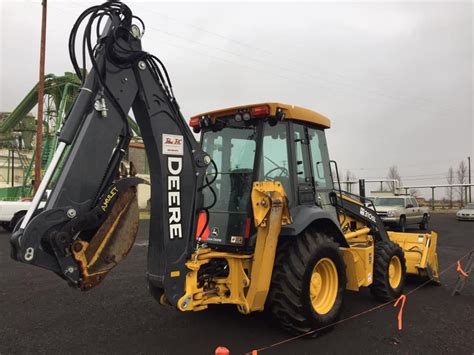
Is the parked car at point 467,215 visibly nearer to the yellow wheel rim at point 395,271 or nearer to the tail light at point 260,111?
the yellow wheel rim at point 395,271

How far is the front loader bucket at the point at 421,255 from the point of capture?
23.0ft

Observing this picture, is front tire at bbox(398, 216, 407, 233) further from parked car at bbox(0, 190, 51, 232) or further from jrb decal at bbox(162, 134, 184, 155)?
jrb decal at bbox(162, 134, 184, 155)

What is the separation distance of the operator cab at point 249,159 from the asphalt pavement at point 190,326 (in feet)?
3.60

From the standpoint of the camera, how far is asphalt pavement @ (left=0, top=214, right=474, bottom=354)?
4.34 meters

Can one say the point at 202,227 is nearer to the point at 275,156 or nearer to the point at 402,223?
the point at 275,156

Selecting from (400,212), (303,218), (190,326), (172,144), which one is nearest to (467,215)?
(400,212)

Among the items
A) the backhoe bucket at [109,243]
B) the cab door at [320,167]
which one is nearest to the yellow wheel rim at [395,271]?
the cab door at [320,167]

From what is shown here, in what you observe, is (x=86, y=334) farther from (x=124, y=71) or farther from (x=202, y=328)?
Answer: (x=124, y=71)

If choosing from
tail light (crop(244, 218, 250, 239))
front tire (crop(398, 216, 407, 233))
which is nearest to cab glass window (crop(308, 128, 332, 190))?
tail light (crop(244, 218, 250, 239))

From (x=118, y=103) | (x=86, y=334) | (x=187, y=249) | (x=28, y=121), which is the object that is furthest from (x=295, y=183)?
(x=28, y=121)

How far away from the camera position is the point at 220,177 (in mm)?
5035

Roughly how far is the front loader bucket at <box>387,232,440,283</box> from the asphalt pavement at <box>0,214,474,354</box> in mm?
298

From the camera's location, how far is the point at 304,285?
4.41m

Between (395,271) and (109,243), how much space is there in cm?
468
